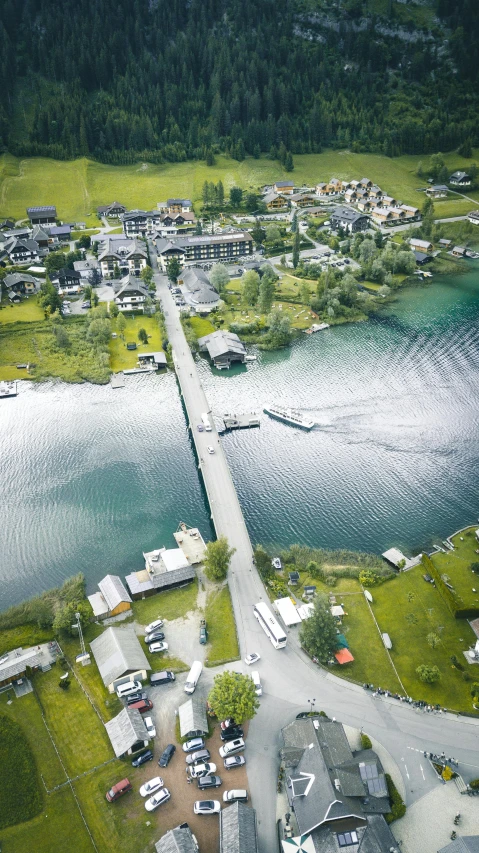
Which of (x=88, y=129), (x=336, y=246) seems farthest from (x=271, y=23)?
(x=336, y=246)

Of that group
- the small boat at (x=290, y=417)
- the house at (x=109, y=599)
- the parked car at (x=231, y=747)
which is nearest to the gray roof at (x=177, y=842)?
the parked car at (x=231, y=747)

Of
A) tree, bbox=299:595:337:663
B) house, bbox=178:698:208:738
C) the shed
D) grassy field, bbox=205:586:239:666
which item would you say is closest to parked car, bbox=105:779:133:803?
house, bbox=178:698:208:738

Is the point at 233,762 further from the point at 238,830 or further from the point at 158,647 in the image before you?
the point at 158,647

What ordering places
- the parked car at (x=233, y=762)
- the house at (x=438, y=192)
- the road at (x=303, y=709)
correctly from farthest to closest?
the house at (x=438, y=192) < the parked car at (x=233, y=762) < the road at (x=303, y=709)

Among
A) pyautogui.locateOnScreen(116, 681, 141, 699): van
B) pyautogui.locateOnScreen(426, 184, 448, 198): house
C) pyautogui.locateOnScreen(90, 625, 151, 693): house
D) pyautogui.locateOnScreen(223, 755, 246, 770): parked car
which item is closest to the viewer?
pyautogui.locateOnScreen(223, 755, 246, 770): parked car

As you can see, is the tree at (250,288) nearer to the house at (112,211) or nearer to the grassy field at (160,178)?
the grassy field at (160,178)

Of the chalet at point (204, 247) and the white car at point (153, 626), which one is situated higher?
the chalet at point (204, 247)

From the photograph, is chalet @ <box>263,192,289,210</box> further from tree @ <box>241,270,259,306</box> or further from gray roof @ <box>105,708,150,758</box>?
gray roof @ <box>105,708,150,758</box>
